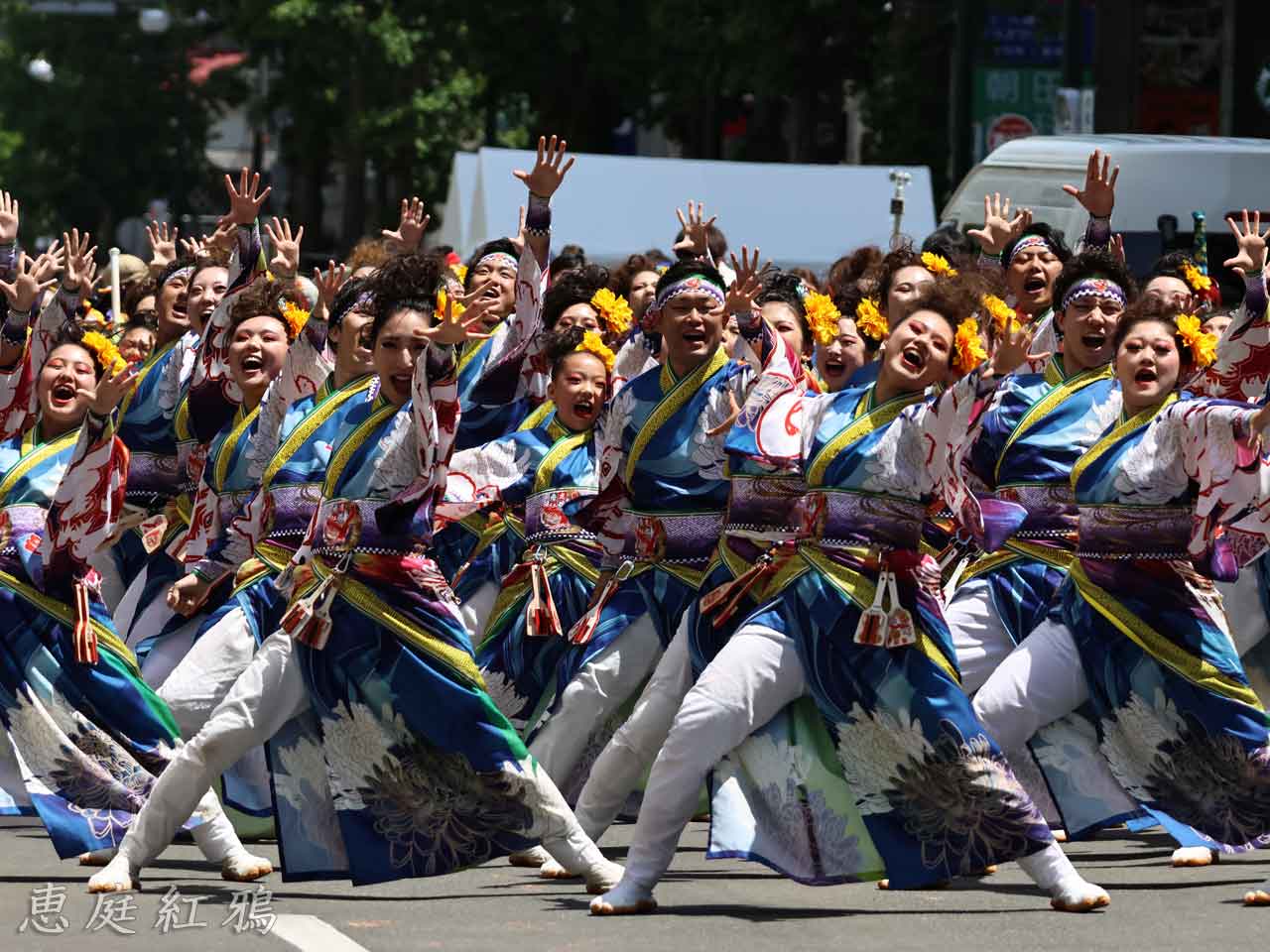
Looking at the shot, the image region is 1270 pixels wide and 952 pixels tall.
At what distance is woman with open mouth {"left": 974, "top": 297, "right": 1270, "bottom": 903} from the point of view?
8266 mm

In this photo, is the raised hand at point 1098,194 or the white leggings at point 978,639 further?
the raised hand at point 1098,194

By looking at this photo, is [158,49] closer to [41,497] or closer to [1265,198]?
Result: [1265,198]

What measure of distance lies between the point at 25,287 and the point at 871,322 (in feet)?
8.94

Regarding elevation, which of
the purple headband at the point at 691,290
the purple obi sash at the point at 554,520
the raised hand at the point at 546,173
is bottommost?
the purple obi sash at the point at 554,520

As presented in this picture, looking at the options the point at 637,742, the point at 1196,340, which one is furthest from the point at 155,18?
the point at 1196,340

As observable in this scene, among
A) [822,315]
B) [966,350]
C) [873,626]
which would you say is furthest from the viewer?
[822,315]

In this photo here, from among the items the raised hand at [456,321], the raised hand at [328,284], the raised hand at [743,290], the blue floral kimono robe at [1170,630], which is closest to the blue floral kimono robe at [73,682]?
the raised hand at [328,284]

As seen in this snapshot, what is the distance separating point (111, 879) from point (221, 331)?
2.26 m

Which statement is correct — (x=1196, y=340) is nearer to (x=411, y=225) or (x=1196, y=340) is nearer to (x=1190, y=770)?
(x=1190, y=770)

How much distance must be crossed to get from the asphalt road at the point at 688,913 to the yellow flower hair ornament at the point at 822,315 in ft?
5.96

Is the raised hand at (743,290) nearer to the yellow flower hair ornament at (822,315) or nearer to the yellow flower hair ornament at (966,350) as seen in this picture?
the yellow flower hair ornament at (966,350)

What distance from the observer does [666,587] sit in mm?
9008

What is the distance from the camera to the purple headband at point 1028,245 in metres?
10.8

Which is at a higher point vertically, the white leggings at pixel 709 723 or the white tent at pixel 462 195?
the white tent at pixel 462 195
